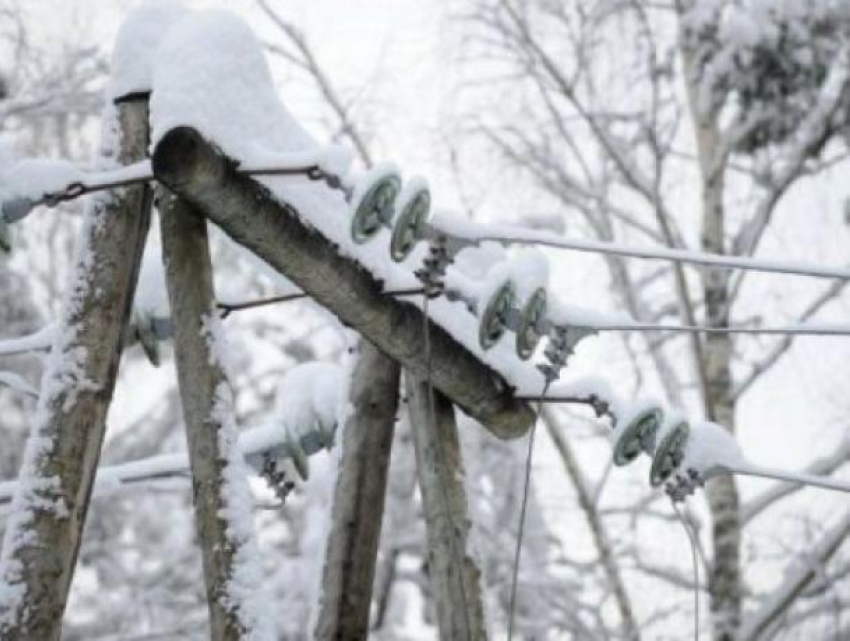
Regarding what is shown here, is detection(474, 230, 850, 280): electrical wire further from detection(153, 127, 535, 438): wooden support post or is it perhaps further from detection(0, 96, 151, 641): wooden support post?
detection(0, 96, 151, 641): wooden support post

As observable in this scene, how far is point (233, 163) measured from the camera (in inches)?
134

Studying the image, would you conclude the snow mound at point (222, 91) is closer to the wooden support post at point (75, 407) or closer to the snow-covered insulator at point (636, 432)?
the wooden support post at point (75, 407)

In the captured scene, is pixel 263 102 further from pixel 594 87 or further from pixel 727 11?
pixel 594 87

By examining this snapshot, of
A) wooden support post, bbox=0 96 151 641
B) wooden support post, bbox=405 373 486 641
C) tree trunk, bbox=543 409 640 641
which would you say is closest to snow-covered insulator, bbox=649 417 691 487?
wooden support post, bbox=405 373 486 641

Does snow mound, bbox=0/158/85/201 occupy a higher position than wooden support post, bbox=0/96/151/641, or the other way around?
snow mound, bbox=0/158/85/201

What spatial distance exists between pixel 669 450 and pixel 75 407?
142 cm

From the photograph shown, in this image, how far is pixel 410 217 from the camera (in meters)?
3.41

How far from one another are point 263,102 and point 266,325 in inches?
485

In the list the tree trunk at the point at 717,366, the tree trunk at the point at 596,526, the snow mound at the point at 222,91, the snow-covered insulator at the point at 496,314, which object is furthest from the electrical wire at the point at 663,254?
the tree trunk at the point at 596,526

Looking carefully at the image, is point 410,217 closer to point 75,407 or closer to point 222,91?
point 222,91

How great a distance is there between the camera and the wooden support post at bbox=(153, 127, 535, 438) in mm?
3354

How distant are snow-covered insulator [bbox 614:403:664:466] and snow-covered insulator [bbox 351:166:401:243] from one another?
85 cm

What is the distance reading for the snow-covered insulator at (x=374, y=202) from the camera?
337 centimetres

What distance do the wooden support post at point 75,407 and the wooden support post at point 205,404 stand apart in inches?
3.4
